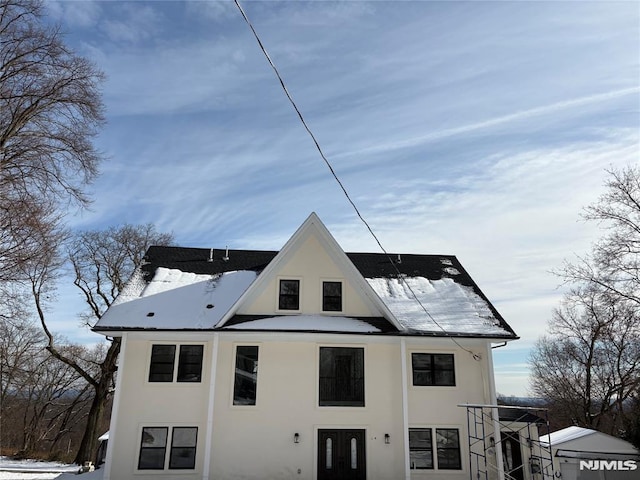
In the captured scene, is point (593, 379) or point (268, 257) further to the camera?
point (593, 379)

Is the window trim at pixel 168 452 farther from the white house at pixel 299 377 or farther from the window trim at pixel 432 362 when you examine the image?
the window trim at pixel 432 362

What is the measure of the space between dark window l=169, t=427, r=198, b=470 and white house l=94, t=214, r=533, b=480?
3 centimetres

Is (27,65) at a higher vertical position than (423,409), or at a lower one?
higher

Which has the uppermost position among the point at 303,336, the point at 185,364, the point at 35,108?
the point at 35,108

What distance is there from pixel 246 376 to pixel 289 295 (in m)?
3.20

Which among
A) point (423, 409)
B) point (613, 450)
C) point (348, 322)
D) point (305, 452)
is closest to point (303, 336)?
point (348, 322)

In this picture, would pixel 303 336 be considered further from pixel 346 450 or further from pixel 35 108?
pixel 35 108

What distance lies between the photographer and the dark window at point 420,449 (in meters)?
14.0

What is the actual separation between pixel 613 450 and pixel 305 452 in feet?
39.2

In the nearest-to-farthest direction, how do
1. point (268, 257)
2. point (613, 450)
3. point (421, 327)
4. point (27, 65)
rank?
→ point (27, 65), point (421, 327), point (613, 450), point (268, 257)

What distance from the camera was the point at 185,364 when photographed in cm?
1433

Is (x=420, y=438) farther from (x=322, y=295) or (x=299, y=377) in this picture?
(x=322, y=295)

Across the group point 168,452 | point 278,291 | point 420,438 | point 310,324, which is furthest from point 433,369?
point 168,452

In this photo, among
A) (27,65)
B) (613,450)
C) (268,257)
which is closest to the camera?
(27,65)
